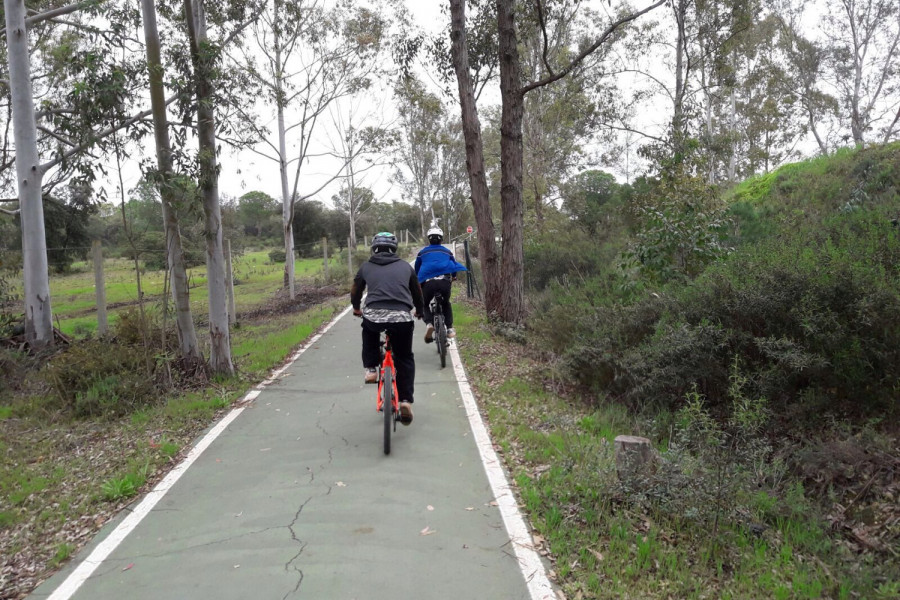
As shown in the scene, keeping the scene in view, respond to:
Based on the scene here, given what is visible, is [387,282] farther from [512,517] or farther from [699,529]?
[699,529]

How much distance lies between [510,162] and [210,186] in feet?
18.8

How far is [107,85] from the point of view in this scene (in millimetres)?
7965

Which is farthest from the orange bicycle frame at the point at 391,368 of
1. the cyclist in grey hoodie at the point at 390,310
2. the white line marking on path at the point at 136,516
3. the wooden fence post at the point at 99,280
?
the wooden fence post at the point at 99,280

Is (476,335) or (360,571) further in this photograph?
(476,335)

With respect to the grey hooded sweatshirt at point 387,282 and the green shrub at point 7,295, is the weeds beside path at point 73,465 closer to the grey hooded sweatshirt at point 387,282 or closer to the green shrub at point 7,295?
the grey hooded sweatshirt at point 387,282

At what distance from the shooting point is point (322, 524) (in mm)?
4449

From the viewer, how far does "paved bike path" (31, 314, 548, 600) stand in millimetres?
3709

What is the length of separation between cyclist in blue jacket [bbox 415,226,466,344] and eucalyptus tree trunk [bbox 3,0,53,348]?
6664mm

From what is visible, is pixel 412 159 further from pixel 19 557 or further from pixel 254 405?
pixel 19 557

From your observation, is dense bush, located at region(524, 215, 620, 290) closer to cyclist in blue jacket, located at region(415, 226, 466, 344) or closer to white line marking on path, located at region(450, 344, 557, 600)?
cyclist in blue jacket, located at region(415, 226, 466, 344)

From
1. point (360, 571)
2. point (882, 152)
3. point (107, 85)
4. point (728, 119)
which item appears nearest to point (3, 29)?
point (107, 85)

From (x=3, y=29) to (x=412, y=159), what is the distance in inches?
1517

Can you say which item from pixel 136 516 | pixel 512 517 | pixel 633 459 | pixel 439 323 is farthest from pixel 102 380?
pixel 633 459

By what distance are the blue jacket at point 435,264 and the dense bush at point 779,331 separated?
278 cm
